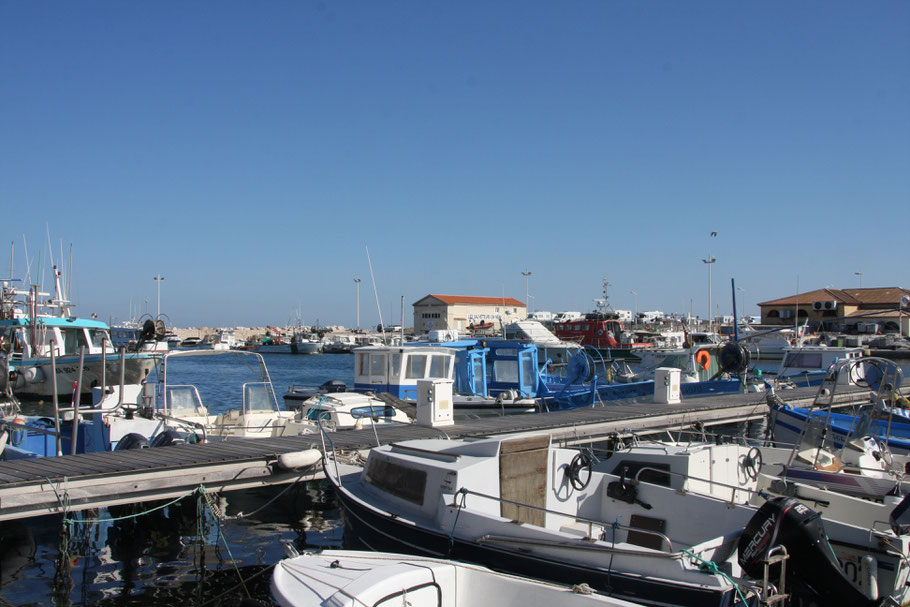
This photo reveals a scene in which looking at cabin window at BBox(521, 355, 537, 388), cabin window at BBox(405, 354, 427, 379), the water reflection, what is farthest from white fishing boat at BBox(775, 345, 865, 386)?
the water reflection

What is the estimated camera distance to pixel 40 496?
8469 mm

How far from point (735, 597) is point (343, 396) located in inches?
487

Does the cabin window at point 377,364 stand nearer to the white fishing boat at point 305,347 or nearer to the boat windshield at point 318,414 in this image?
the boat windshield at point 318,414

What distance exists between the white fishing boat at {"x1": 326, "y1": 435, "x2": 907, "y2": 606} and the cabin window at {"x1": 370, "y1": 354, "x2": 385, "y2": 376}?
9443 millimetres

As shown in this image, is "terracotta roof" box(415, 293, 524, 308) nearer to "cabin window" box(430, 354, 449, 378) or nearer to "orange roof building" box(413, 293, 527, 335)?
"orange roof building" box(413, 293, 527, 335)

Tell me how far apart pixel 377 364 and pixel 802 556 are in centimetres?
1439

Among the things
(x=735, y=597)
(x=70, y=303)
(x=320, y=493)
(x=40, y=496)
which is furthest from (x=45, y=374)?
(x=735, y=597)

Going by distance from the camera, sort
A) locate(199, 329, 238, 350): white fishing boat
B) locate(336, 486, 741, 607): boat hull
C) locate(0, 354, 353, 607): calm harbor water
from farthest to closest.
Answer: locate(199, 329, 238, 350): white fishing boat → locate(0, 354, 353, 607): calm harbor water → locate(336, 486, 741, 607): boat hull

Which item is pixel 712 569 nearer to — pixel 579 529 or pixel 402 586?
pixel 402 586

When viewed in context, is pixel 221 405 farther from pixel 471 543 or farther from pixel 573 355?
pixel 471 543

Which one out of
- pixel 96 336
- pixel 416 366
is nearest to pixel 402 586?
pixel 416 366

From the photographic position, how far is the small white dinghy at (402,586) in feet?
18.1

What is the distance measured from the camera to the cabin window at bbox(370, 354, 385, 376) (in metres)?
19.7

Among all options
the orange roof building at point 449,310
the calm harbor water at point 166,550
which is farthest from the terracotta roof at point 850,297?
the calm harbor water at point 166,550
